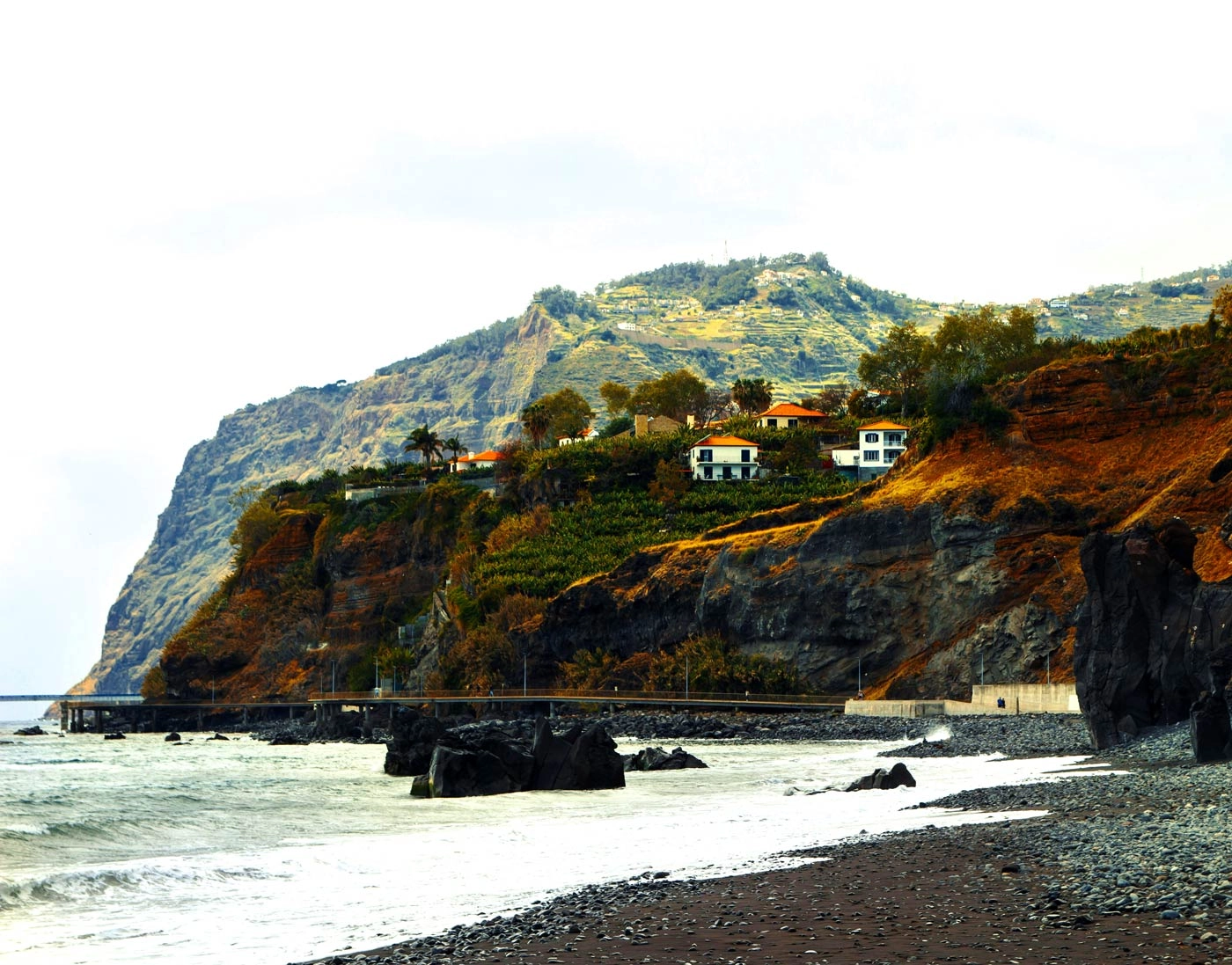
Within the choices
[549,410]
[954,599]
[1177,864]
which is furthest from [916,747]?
A: [549,410]

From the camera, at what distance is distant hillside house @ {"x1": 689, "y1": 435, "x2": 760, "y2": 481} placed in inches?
5408

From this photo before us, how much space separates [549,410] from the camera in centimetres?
19100

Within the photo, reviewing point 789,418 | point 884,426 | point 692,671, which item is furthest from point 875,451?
point 692,671

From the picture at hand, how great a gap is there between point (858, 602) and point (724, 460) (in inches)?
1801

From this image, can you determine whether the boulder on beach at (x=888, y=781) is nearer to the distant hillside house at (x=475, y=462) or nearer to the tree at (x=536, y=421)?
the tree at (x=536, y=421)

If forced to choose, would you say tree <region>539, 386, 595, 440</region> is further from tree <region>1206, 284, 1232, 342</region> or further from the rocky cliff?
tree <region>1206, 284, 1232, 342</region>

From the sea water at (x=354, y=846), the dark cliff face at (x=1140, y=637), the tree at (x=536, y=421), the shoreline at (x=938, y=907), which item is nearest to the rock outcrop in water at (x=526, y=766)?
the sea water at (x=354, y=846)

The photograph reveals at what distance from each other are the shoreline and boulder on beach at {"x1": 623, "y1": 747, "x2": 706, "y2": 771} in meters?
30.7

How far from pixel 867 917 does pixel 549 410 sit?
176061 mm

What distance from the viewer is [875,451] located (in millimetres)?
136375

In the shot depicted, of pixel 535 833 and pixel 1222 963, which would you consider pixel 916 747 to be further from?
pixel 1222 963

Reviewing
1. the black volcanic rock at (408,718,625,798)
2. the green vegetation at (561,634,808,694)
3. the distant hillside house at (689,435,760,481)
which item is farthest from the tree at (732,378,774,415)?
the black volcanic rock at (408,718,625,798)

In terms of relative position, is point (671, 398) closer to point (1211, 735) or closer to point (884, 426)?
point (884, 426)

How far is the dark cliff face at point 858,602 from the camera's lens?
85500 mm
